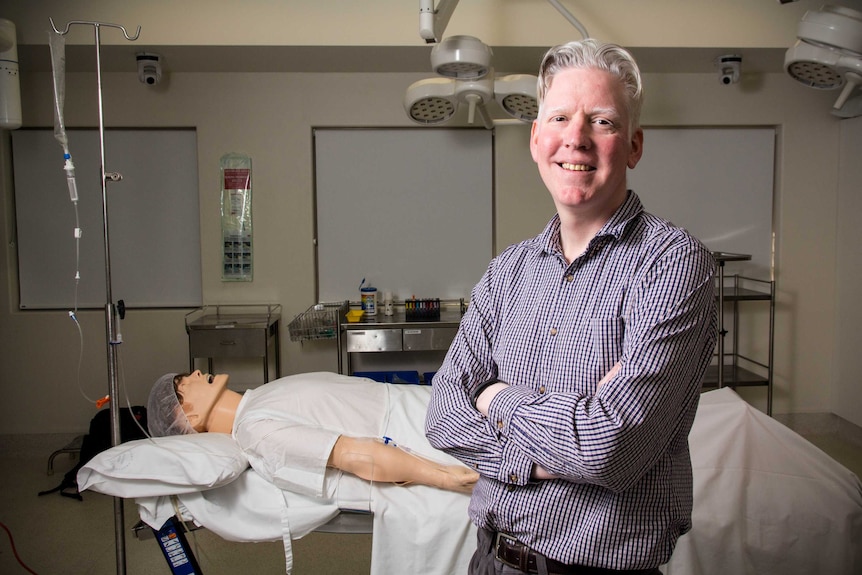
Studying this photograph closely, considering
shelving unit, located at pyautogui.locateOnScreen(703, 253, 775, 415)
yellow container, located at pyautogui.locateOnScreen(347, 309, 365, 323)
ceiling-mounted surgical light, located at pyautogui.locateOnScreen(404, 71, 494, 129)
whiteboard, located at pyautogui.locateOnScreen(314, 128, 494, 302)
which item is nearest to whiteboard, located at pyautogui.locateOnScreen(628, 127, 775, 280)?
shelving unit, located at pyautogui.locateOnScreen(703, 253, 775, 415)

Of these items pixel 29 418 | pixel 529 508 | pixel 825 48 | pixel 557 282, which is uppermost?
pixel 825 48

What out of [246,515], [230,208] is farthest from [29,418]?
[246,515]

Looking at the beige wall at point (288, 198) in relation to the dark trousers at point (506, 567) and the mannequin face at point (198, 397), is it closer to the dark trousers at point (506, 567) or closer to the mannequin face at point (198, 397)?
the mannequin face at point (198, 397)

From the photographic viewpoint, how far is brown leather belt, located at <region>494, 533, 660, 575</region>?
1042 mm

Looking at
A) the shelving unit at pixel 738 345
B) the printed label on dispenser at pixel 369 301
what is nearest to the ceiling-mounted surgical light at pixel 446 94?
the printed label on dispenser at pixel 369 301

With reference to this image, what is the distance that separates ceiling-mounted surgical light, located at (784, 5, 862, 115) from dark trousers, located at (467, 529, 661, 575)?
95.8 inches

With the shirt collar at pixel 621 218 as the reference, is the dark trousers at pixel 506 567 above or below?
below

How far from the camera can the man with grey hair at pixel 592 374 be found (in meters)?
0.96

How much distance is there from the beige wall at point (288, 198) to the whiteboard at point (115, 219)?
84mm

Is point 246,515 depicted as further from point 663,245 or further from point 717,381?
point 717,381

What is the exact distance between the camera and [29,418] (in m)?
3.86

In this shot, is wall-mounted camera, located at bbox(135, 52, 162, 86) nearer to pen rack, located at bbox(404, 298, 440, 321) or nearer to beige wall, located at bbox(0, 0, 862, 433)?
beige wall, located at bbox(0, 0, 862, 433)

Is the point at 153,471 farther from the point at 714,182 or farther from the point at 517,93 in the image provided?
the point at 714,182

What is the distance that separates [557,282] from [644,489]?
1.16 feet
